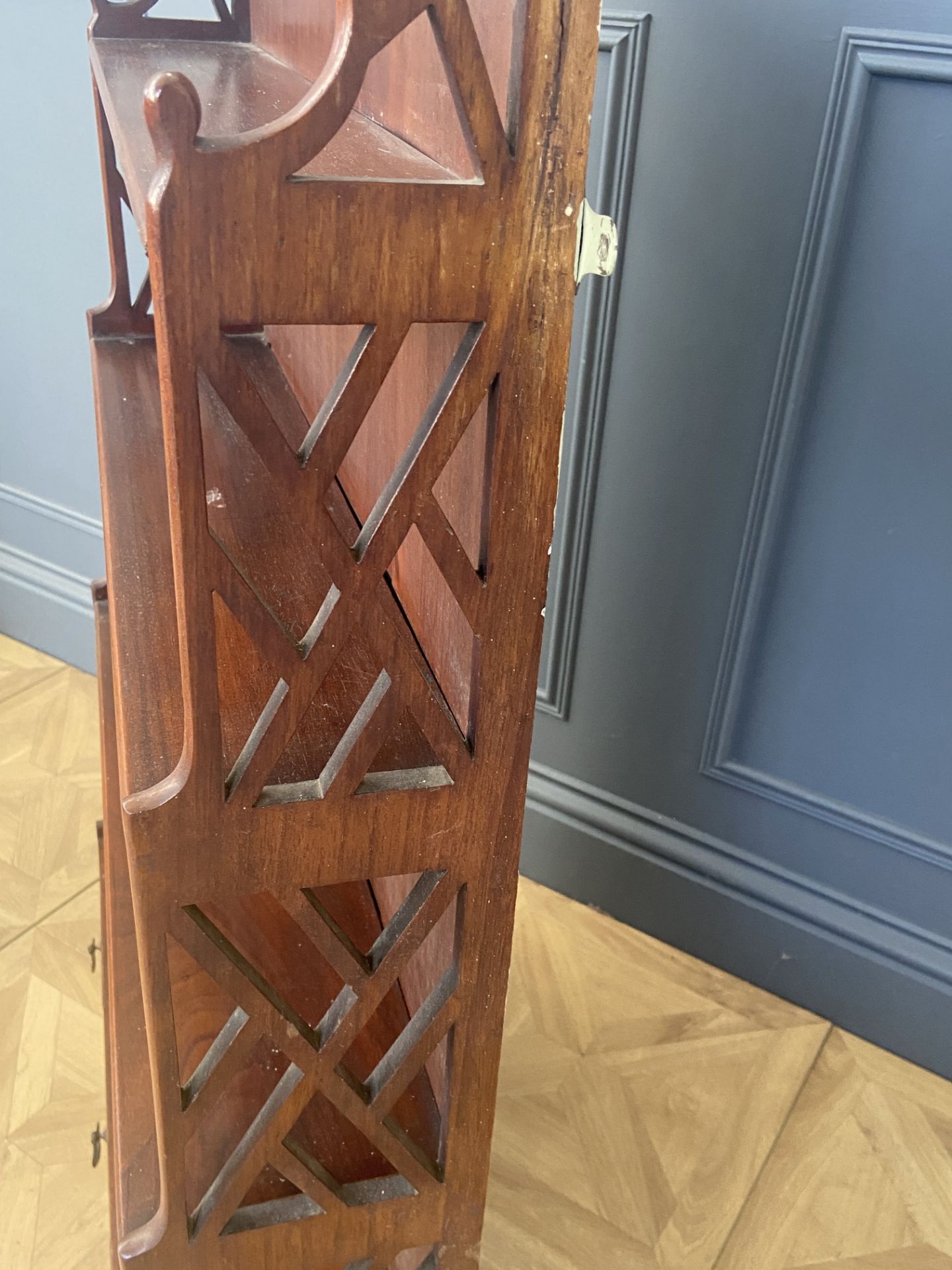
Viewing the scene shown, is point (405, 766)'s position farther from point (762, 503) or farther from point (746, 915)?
point (746, 915)

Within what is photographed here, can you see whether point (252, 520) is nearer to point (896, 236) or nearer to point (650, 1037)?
point (896, 236)

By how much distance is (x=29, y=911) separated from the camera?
56.6 inches

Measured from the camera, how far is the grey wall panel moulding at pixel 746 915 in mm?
1264

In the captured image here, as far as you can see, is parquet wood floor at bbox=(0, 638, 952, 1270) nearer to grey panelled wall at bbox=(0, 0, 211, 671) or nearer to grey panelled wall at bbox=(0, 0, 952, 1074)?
grey panelled wall at bbox=(0, 0, 952, 1074)

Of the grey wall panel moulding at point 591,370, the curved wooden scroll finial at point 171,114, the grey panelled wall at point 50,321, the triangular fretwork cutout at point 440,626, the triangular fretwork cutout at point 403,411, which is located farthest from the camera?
the grey panelled wall at point 50,321

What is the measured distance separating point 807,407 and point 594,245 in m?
0.67

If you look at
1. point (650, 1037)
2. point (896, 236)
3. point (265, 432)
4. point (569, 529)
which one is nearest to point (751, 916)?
point (650, 1037)

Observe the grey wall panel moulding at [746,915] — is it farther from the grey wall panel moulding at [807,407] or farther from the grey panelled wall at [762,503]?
the grey wall panel moulding at [807,407]

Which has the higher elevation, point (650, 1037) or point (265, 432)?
point (265, 432)

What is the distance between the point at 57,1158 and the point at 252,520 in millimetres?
791

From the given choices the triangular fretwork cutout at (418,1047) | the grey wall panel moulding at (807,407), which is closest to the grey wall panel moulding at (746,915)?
the grey wall panel moulding at (807,407)

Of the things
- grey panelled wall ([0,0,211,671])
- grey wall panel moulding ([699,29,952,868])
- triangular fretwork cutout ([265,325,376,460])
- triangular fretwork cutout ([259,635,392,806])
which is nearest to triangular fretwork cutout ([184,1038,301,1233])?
triangular fretwork cutout ([259,635,392,806])

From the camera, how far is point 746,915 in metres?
1.35

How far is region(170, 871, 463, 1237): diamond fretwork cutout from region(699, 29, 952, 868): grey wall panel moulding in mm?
555
